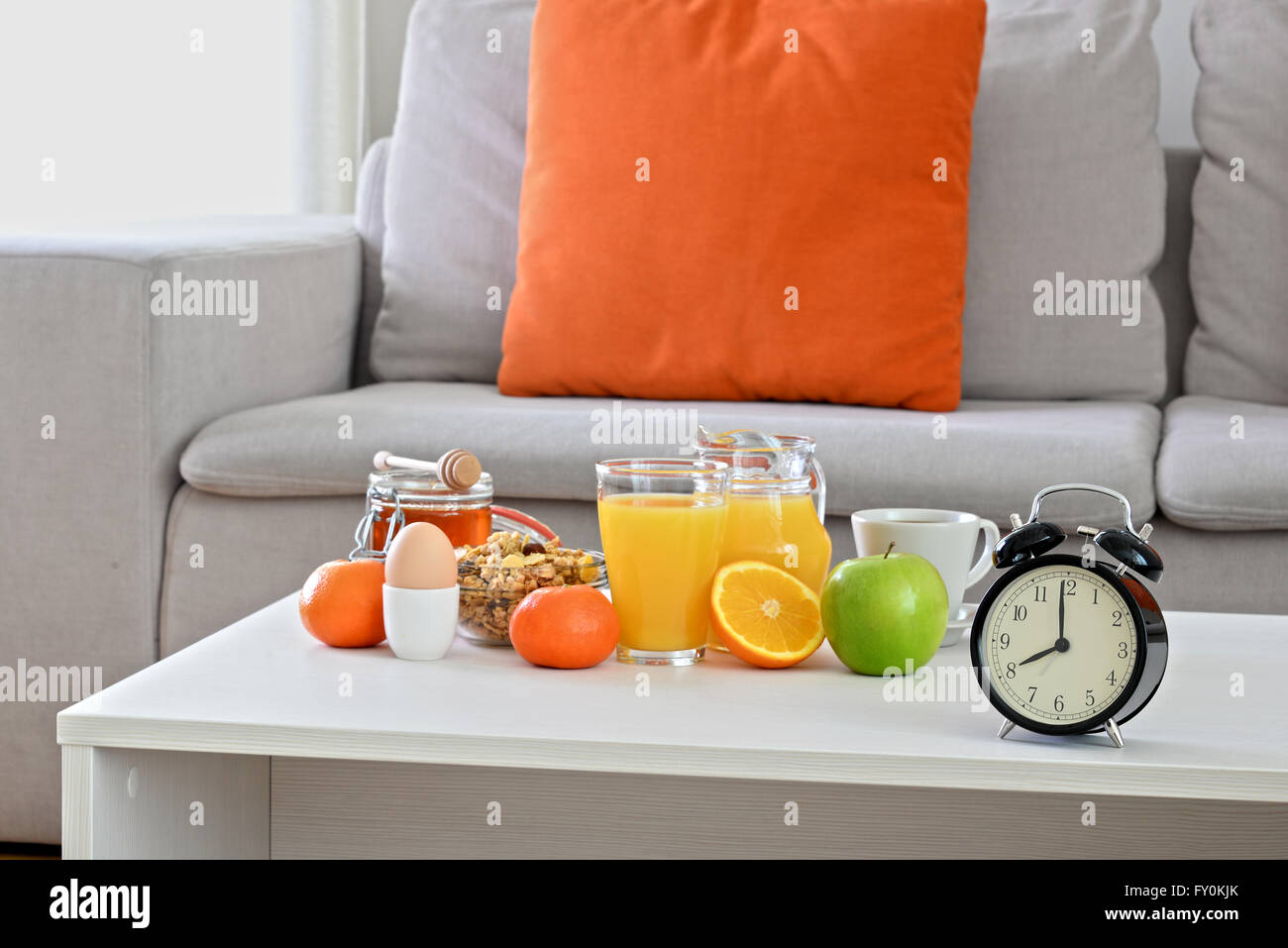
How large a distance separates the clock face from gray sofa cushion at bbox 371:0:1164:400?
120cm

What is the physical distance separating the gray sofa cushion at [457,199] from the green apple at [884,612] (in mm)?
1255

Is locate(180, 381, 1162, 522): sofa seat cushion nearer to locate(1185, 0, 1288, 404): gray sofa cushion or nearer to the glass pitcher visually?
locate(1185, 0, 1288, 404): gray sofa cushion

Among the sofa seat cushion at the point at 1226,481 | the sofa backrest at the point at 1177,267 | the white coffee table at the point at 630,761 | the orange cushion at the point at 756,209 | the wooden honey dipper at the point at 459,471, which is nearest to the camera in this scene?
the white coffee table at the point at 630,761

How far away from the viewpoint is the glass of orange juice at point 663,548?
2.97ft

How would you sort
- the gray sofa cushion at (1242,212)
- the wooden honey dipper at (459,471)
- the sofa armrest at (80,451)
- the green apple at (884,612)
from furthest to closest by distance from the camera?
the gray sofa cushion at (1242,212)
the sofa armrest at (80,451)
the wooden honey dipper at (459,471)
the green apple at (884,612)

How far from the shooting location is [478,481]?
3.40 feet

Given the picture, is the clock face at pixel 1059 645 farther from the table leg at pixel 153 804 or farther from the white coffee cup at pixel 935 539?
the table leg at pixel 153 804

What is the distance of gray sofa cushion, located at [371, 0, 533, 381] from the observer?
2.06 metres

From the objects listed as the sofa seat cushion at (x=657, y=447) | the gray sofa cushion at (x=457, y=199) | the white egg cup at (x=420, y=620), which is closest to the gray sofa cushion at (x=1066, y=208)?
the sofa seat cushion at (x=657, y=447)

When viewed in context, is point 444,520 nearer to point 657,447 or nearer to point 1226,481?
point 657,447

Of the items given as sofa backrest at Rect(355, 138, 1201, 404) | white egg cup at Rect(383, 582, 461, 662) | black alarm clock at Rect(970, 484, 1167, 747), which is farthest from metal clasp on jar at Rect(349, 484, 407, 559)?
sofa backrest at Rect(355, 138, 1201, 404)

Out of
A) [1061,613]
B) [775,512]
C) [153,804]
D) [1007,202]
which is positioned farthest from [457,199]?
[1061,613]

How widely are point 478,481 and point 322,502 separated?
599 mm
